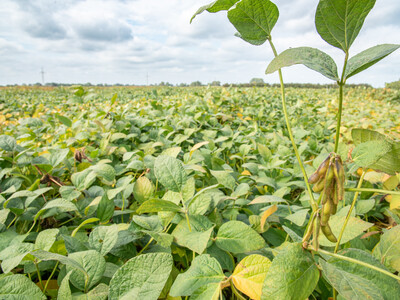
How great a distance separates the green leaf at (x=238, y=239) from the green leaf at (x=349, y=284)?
17 centimetres

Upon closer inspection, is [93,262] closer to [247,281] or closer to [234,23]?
[247,281]

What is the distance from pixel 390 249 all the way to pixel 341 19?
1.72ft

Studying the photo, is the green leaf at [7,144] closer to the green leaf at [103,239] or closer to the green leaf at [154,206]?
the green leaf at [103,239]

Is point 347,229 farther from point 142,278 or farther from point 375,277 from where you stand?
point 142,278

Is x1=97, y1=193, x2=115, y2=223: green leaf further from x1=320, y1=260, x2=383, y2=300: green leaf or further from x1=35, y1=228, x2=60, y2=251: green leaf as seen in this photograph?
x1=320, y1=260, x2=383, y2=300: green leaf

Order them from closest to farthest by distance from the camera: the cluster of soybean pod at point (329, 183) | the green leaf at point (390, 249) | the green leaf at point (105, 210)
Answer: the cluster of soybean pod at point (329, 183) → the green leaf at point (390, 249) → the green leaf at point (105, 210)

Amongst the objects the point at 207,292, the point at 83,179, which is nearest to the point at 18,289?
the point at 207,292

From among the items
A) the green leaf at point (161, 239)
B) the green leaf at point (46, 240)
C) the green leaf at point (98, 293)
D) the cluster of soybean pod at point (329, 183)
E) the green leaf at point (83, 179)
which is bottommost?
the green leaf at point (98, 293)

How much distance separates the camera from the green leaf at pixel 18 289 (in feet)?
1.61

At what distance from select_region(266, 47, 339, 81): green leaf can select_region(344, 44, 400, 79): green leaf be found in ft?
0.07

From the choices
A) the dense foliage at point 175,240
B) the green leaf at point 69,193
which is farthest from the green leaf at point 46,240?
the green leaf at point 69,193

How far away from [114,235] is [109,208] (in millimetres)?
194

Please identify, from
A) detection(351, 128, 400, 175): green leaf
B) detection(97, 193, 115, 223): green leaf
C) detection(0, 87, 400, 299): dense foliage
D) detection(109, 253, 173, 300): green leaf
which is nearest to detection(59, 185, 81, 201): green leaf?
detection(0, 87, 400, 299): dense foliage

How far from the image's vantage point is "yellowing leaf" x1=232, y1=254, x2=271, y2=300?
0.47m
